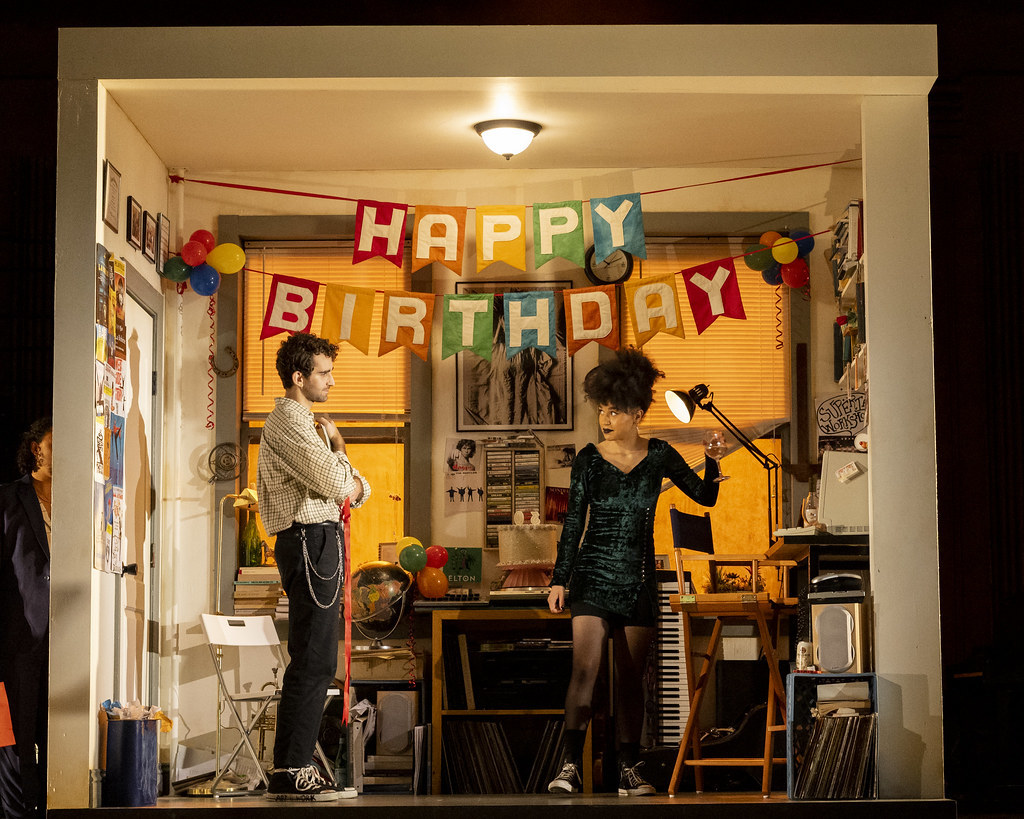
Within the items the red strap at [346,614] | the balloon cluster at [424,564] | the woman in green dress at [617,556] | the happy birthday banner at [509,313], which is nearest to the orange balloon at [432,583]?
the balloon cluster at [424,564]

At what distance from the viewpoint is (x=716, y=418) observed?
7.82 m

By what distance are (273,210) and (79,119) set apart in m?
1.92

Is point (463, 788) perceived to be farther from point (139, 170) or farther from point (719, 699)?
point (139, 170)

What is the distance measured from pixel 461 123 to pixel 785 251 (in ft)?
6.53

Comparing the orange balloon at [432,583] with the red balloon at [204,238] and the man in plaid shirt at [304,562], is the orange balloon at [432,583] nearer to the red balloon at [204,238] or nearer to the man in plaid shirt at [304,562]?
the man in plaid shirt at [304,562]

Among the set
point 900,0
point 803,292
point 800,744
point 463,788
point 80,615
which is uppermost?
point 900,0

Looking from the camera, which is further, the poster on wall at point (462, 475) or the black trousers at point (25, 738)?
the poster on wall at point (462, 475)

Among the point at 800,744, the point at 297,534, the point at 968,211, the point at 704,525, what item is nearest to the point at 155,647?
the point at 297,534

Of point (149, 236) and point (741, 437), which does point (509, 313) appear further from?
point (149, 236)

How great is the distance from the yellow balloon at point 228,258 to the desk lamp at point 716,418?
2550 millimetres

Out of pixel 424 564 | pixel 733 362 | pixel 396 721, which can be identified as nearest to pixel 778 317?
pixel 733 362

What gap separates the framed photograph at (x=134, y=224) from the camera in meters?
6.91

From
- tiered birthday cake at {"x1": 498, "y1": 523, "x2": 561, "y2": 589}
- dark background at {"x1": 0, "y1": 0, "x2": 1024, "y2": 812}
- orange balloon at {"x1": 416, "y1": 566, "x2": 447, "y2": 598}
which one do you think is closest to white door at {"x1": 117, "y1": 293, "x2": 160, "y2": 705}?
dark background at {"x1": 0, "y1": 0, "x2": 1024, "y2": 812}

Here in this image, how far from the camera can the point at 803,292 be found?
782 cm
